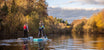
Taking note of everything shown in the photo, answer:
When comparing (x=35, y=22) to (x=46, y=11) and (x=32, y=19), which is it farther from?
(x=46, y=11)

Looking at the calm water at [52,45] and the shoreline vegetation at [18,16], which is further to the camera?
the shoreline vegetation at [18,16]

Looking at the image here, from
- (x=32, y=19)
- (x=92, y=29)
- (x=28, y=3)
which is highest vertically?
(x=28, y=3)

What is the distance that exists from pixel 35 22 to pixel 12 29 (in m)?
6.38

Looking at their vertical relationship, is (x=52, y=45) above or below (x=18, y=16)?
below

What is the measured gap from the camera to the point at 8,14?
52.2 metres

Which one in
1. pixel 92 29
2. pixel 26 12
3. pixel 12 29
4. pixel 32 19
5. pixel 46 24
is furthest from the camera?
pixel 92 29

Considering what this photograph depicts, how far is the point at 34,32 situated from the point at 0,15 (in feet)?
27.6

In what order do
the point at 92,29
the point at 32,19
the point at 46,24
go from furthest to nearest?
the point at 92,29, the point at 46,24, the point at 32,19

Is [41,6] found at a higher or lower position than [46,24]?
higher

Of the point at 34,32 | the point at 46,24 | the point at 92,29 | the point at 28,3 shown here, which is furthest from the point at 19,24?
the point at 92,29

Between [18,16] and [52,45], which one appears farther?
[18,16]

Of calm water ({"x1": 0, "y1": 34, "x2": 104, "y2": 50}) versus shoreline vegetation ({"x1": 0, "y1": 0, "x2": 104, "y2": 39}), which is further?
shoreline vegetation ({"x1": 0, "y1": 0, "x2": 104, "y2": 39})

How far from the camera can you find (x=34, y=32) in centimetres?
5562

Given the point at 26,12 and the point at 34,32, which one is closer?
the point at 34,32
